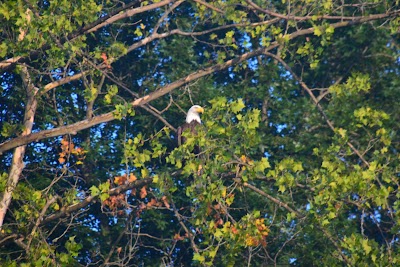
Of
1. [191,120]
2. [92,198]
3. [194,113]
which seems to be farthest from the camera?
[194,113]

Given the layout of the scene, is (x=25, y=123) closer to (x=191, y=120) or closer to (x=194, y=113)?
(x=191, y=120)

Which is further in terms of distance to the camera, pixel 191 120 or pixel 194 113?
pixel 194 113

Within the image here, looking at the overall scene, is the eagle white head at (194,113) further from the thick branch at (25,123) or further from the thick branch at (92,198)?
the thick branch at (92,198)

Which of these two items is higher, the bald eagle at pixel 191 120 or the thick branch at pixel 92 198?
the thick branch at pixel 92 198

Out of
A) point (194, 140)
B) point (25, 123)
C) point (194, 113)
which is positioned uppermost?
point (194, 140)

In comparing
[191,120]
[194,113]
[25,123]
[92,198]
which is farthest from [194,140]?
[194,113]

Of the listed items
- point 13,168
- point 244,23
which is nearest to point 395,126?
point 244,23

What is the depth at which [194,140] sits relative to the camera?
9391 mm

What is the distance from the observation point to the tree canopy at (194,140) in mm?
9617

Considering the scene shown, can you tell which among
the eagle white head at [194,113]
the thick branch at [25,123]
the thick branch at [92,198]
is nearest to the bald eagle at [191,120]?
the eagle white head at [194,113]

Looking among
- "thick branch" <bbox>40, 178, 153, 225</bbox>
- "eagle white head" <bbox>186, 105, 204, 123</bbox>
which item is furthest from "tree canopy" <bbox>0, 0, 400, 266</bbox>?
"eagle white head" <bbox>186, 105, 204, 123</bbox>

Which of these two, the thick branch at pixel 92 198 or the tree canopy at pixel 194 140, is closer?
the tree canopy at pixel 194 140

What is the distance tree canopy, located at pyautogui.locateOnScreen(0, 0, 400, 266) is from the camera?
962 centimetres

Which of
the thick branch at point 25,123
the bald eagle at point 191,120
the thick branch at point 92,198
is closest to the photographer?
the thick branch at point 92,198
